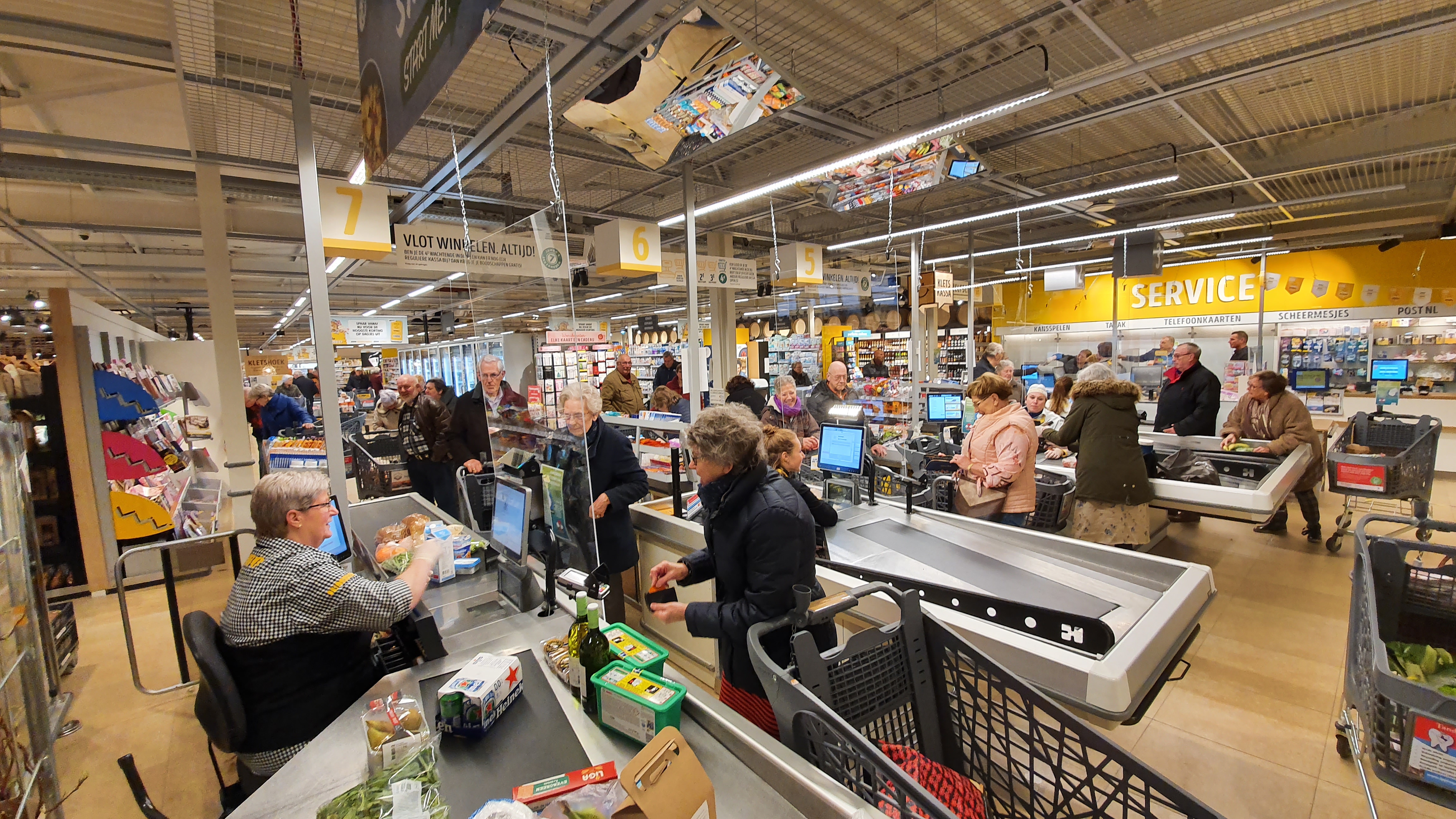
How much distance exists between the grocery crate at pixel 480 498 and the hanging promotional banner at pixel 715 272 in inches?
Result: 196

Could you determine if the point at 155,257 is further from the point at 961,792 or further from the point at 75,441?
the point at 961,792

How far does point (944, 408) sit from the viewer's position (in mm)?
7090

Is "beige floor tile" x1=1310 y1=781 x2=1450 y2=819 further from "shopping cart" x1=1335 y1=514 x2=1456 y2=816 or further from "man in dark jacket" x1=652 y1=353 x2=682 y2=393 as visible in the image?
"man in dark jacket" x1=652 y1=353 x2=682 y2=393

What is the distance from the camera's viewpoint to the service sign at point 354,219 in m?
5.25

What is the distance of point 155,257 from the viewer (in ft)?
35.1

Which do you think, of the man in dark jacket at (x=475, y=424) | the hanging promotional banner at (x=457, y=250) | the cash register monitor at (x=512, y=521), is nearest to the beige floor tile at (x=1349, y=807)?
the cash register monitor at (x=512, y=521)

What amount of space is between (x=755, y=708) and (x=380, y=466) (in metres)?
6.30

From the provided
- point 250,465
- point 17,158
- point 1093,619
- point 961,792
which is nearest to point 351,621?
point 961,792

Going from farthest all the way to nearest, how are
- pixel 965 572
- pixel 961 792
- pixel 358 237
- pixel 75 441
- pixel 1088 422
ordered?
pixel 358 237 → pixel 75 441 → pixel 1088 422 → pixel 965 572 → pixel 961 792

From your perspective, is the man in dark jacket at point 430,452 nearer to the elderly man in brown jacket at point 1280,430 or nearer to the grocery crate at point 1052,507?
the grocery crate at point 1052,507

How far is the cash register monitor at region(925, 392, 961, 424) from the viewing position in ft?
23.2

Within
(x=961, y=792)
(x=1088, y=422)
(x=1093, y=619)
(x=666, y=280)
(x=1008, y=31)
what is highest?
(x=1008, y=31)

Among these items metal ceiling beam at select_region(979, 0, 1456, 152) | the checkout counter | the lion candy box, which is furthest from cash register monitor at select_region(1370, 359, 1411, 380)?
the lion candy box

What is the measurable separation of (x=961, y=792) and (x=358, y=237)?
19.8 ft
